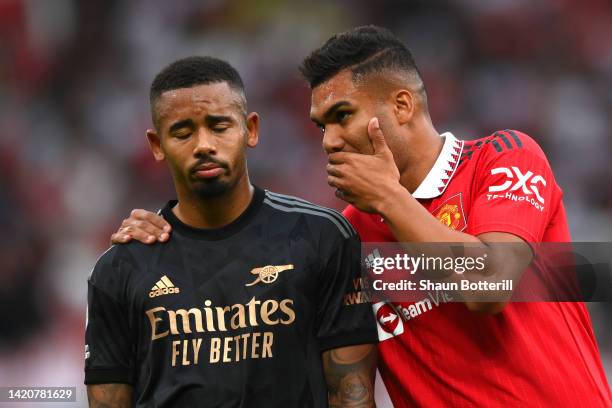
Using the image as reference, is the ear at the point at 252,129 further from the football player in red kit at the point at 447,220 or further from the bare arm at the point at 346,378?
the bare arm at the point at 346,378

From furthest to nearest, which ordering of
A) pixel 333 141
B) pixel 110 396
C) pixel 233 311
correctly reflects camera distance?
pixel 333 141
pixel 110 396
pixel 233 311

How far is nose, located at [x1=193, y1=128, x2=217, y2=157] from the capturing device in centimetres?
352

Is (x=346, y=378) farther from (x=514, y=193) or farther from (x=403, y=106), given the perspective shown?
(x=403, y=106)

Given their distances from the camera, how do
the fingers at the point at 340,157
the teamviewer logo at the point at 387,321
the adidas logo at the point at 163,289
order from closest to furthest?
1. the adidas logo at the point at 163,289
2. the fingers at the point at 340,157
3. the teamviewer logo at the point at 387,321

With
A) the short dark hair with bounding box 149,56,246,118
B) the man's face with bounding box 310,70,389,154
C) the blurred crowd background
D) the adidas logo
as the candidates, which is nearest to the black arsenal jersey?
the adidas logo

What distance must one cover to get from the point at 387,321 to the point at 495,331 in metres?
0.42

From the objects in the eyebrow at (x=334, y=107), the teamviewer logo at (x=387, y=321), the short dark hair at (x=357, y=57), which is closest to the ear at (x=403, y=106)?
the short dark hair at (x=357, y=57)

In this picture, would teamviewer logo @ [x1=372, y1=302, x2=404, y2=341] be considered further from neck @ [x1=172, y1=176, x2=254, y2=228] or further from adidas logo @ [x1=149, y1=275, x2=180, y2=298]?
adidas logo @ [x1=149, y1=275, x2=180, y2=298]

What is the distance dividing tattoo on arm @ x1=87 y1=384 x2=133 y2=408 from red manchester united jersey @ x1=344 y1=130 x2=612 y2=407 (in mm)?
988

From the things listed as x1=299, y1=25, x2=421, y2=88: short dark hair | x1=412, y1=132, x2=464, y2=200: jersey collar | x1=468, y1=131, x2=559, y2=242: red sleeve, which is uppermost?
x1=299, y1=25, x2=421, y2=88: short dark hair

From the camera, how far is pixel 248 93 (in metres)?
10.2

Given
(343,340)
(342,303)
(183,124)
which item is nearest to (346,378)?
(343,340)

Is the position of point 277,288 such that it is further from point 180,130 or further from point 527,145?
point 527,145

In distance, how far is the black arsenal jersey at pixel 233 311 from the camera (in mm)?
3451
